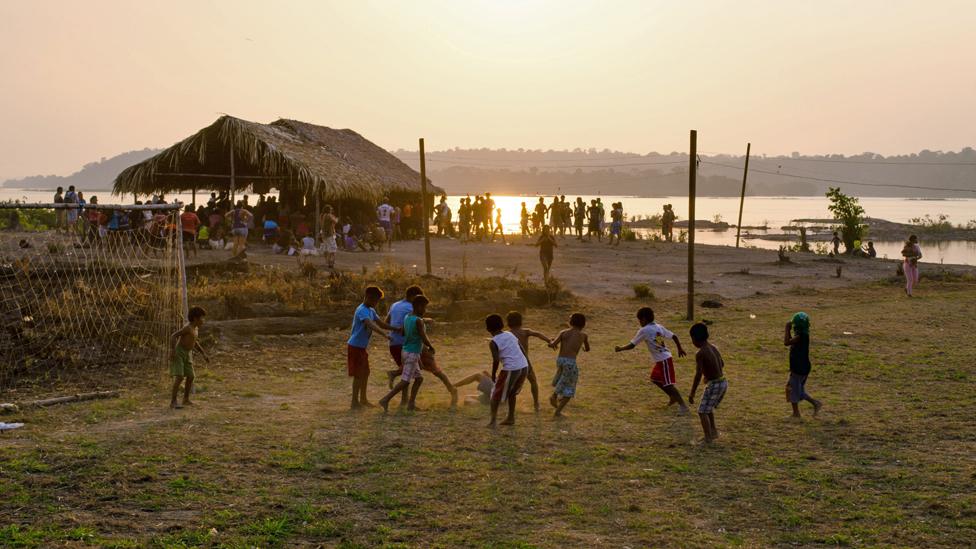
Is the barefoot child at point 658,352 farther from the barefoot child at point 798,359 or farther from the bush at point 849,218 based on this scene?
the bush at point 849,218

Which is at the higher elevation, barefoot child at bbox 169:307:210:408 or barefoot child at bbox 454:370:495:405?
barefoot child at bbox 169:307:210:408

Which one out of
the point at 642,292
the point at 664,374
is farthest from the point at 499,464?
the point at 642,292

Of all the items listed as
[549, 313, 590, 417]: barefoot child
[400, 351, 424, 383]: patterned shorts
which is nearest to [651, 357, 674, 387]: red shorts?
[549, 313, 590, 417]: barefoot child

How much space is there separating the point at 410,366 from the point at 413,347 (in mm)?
211

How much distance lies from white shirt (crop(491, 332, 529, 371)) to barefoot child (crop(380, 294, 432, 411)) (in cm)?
85

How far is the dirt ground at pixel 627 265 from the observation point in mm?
24250

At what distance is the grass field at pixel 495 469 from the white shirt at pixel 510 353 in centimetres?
64

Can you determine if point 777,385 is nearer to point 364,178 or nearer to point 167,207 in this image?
point 167,207

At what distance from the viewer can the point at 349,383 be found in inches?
478

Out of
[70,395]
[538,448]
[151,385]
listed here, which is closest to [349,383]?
[151,385]

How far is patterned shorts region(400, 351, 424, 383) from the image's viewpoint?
10086mm

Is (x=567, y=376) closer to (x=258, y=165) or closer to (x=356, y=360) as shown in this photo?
(x=356, y=360)

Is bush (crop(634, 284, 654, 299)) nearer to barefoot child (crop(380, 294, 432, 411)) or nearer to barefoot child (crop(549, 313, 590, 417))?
barefoot child (crop(549, 313, 590, 417))

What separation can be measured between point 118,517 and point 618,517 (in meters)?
3.52
